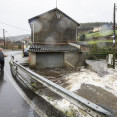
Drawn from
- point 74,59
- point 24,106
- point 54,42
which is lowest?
point 24,106

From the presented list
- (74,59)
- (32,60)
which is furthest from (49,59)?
(74,59)

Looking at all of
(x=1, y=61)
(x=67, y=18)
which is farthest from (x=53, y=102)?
(x=67, y=18)

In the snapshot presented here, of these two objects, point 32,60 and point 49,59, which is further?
point 49,59

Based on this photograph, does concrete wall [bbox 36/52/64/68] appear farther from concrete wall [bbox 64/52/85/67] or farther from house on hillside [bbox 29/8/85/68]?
concrete wall [bbox 64/52/85/67]

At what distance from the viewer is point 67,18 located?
18.1 m

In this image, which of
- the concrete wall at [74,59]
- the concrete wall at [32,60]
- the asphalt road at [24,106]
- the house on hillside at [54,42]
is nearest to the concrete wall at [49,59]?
the house on hillside at [54,42]

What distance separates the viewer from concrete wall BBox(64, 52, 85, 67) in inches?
614

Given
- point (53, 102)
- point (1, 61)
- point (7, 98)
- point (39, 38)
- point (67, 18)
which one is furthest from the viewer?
point (67, 18)

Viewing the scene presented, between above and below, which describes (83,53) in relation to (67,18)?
below

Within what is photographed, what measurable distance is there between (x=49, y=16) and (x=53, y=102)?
1455 centimetres

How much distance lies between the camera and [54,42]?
57.5ft

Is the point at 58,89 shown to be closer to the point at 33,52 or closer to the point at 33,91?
the point at 33,91

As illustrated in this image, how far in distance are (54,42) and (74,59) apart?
3.78 meters

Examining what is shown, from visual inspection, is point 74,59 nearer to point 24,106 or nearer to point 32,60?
point 32,60
